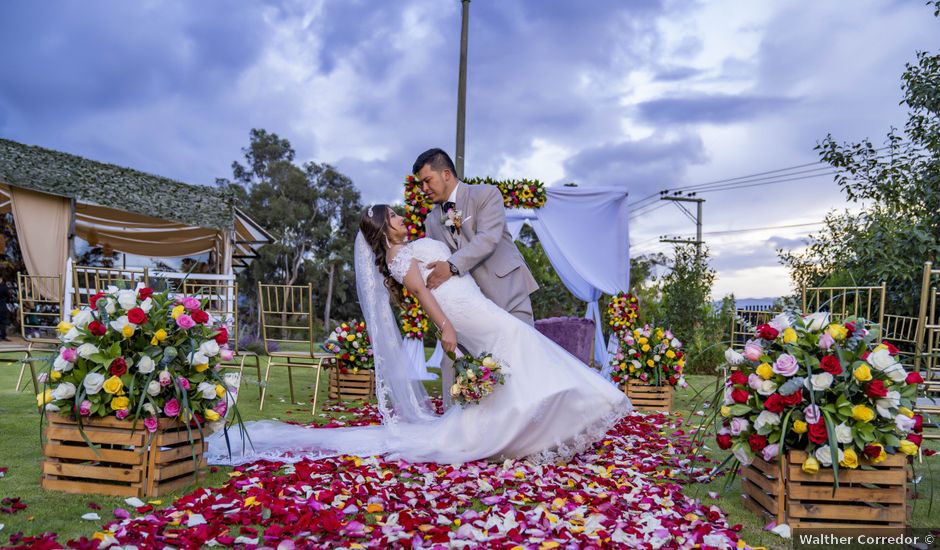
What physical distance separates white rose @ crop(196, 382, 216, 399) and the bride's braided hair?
5.02 feet

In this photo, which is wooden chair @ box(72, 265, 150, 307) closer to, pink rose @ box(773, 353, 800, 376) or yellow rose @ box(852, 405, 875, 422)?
pink rose @ box(773, 353, 800, 376)

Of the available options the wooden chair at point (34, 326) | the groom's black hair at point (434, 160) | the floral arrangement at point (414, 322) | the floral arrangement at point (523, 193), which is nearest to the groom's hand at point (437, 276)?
the groom's black hair at point (434, 160)

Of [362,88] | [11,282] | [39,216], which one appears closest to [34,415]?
[362,88]

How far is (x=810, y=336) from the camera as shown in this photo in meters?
2.98

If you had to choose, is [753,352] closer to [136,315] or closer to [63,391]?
[136,315]

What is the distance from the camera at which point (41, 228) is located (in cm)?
1543

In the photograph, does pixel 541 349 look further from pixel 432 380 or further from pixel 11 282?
pixel 11 282

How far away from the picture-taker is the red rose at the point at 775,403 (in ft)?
9.37

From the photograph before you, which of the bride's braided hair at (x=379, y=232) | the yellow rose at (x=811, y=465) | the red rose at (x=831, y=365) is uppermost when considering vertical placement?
the bride's braided hair at (x=379, y=232)

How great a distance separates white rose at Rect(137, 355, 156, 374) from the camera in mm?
3168

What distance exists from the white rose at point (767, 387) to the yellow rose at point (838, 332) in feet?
1.14

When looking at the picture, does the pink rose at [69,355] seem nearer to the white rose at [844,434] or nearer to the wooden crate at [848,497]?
the wooden crate at [848,497]

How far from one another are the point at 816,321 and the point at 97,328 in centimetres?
344

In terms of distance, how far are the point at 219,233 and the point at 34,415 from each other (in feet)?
50.4
